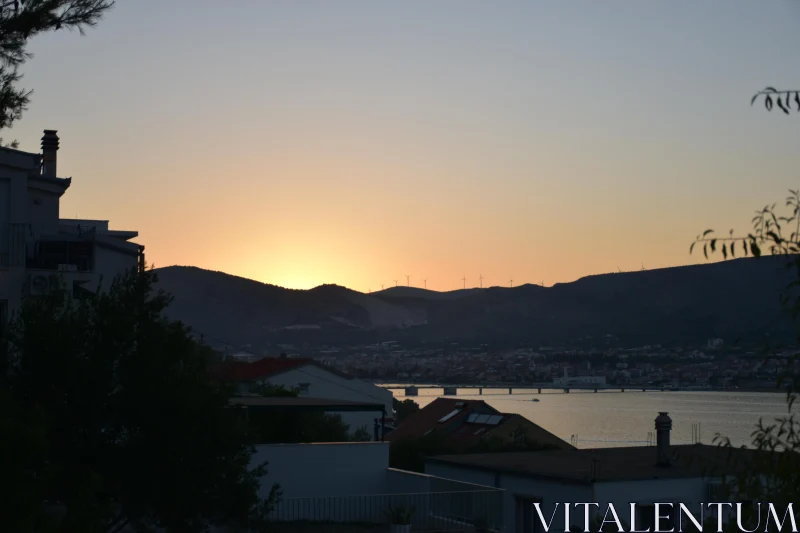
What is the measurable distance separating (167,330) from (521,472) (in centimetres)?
1331

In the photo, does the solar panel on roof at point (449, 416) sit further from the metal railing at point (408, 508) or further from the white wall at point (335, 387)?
the metal railing at point (408, 508)

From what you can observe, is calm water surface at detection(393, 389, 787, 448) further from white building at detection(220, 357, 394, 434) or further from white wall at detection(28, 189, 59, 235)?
white wall at detection(28, 189, 59, 235)

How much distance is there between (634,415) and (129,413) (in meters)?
136

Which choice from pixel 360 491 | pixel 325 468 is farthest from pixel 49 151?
pixel 360 491

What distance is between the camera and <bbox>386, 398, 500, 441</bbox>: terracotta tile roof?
52.2m

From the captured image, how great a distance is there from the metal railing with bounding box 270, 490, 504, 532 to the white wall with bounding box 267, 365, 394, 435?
29.4 metres

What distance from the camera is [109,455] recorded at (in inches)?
516

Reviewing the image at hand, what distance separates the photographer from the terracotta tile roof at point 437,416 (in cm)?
5216

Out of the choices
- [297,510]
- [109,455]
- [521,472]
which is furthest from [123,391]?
[521,472]

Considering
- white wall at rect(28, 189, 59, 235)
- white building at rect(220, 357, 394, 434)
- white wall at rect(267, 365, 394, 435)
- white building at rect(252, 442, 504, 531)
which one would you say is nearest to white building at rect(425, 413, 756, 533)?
white building at rect(252, 442, 504, 531)

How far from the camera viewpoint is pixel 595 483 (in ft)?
76.5

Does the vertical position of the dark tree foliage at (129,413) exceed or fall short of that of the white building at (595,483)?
it exceeds it

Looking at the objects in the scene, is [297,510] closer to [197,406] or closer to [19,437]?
[197,406]

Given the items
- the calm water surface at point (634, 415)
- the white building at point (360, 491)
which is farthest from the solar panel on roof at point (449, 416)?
the white building at point (360, 491)
